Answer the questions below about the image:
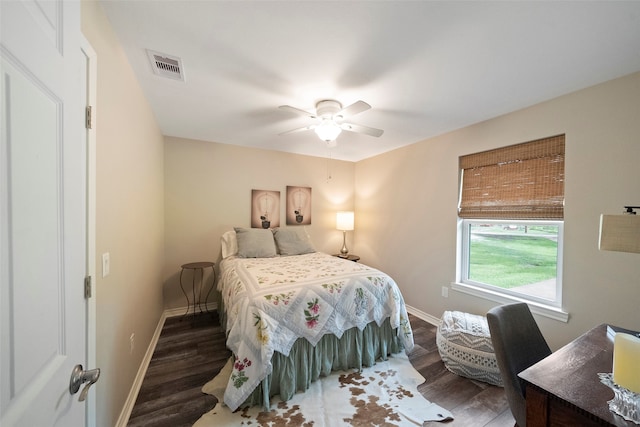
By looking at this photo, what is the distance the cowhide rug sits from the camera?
1593mm

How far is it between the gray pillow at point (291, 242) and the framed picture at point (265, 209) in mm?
294

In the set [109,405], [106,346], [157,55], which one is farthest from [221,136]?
[109,405]

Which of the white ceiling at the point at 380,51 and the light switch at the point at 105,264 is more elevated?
the white ceiling at the point at 380,51

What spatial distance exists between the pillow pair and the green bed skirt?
1.48m

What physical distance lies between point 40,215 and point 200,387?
1951mm

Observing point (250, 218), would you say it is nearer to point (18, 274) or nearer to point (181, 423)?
point (181, 423)

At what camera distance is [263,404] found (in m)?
1.70

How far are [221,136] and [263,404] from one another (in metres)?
2.95

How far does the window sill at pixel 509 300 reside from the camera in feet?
6.58

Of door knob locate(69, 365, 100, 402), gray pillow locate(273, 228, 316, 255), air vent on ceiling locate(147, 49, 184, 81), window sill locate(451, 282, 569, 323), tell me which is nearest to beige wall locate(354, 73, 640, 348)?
window sill locate(451, 282, 569, 323)

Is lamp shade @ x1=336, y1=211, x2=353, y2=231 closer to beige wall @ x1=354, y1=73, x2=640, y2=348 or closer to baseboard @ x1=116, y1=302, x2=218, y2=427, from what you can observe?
beige wall @ x1=354, y1=73, x2=640, y2=348

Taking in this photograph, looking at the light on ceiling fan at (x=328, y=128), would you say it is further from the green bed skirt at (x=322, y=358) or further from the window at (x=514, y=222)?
the green bed skirt at (x=322, y=358)

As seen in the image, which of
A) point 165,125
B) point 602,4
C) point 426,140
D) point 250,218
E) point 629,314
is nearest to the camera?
point 602,4

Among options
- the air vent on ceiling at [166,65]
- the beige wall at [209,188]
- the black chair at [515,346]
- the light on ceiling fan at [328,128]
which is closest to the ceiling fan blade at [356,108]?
the light on ceiling fan at [328,128]
